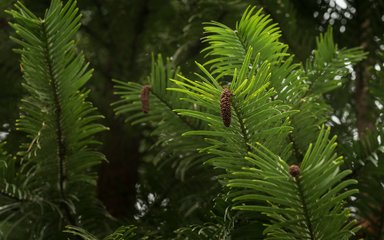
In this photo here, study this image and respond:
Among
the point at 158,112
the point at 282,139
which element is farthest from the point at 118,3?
the point at 282,139

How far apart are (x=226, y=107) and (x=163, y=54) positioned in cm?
84

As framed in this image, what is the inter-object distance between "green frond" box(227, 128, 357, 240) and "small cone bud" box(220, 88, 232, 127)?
51mm

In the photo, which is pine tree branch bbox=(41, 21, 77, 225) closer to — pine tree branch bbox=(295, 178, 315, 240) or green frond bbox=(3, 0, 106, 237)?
green frond bbox=(3, 0, 106, 237)

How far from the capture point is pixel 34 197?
94cm

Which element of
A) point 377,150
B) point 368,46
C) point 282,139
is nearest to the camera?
point 282,139

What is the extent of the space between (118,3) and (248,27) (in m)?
1.01

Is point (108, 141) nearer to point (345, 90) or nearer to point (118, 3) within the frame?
point (118, 3)

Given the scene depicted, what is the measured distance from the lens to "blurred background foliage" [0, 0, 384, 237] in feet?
4.12

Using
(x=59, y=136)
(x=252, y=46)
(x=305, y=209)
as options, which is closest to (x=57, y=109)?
(x=59, y=136)

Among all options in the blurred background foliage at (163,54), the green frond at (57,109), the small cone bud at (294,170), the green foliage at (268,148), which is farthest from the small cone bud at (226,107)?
the blurred background foliage at (163,54)

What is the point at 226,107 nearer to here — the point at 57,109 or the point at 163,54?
the point at 57,109

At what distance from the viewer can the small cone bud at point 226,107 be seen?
0.62 meters

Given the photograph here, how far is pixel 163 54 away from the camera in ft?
4.75

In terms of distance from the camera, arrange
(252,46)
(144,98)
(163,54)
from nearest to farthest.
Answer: (252,46) < (144,98) < (163,54)
